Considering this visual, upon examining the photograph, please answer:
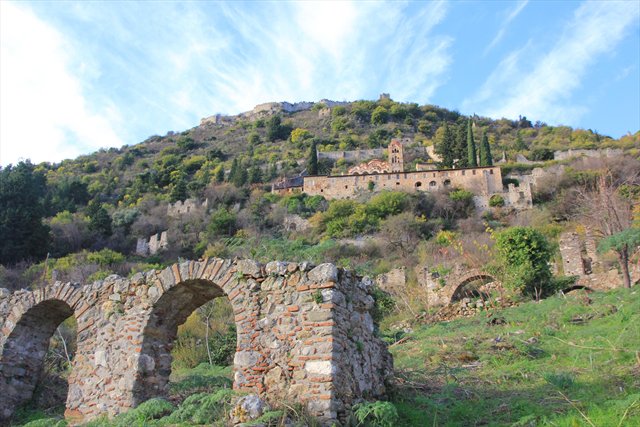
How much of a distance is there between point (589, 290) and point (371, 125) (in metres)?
91.5

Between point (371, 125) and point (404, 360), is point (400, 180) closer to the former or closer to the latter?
point (371, 125)

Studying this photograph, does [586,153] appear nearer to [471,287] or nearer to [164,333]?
[471,287]

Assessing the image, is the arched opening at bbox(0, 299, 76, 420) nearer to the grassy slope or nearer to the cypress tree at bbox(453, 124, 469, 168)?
the grassy slope

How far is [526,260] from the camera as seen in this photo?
19.3 m

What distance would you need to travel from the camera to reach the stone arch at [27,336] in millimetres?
9500

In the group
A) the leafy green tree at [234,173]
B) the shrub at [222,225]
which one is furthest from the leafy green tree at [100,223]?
the leafy green tree at [234,173]

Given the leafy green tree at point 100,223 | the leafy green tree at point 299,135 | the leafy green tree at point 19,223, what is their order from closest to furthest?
1. the leafy green tree at point 19,223
2. the leafy green tree at point 100,223
3. the leafy green tree at point 299,135

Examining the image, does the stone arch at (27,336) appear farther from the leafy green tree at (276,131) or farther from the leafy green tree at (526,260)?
the leafy green tree at (276,131)

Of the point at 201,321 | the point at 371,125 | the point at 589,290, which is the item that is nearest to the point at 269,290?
the point at 201,321

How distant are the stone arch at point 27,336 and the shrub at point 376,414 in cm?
542

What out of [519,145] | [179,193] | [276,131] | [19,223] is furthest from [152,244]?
[519,145]

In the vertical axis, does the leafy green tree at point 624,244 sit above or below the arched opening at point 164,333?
above

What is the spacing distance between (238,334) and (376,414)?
217cm

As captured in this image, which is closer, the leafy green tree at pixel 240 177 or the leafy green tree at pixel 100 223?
the leafy green tree at pixel 100 223
